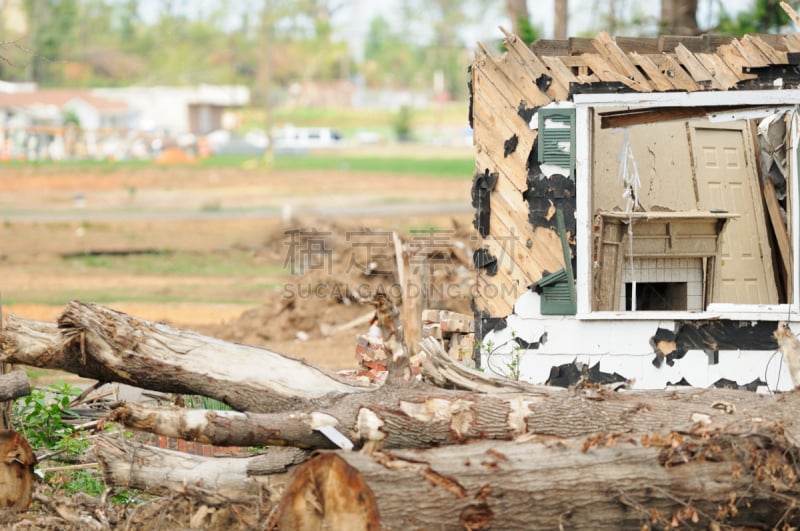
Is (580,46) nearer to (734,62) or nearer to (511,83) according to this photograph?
(511,83)

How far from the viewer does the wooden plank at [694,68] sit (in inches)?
323

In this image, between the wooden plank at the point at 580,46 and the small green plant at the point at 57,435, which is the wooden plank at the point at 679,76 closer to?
the wooden plank at the point at 580,46

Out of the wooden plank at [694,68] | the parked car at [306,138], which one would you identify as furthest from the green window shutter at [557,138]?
the parked car at [306,138]

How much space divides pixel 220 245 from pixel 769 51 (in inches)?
685

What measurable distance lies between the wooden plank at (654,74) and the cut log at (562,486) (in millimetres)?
3350

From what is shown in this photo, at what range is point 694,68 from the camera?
8203 mm

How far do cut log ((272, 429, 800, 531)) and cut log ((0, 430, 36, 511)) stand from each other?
1790mm

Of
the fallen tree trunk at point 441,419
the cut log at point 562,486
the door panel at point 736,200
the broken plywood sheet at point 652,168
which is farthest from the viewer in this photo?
the door panel at point 736,200

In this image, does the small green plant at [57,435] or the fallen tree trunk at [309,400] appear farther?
the small green plant at [57,435]

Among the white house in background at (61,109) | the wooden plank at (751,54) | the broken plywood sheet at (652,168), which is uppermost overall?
the white house in background at (61,109)

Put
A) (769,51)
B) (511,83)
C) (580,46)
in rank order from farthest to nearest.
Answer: (580,46) < (511,83) < (769,51)

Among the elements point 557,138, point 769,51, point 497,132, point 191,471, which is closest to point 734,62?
point 769,51

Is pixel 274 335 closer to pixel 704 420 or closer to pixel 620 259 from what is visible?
pixel 620 259

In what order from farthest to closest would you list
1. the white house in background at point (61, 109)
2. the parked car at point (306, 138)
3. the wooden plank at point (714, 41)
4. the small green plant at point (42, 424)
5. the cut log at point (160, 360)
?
1. the parked car at point (306, 138)
2. the white house in background at point (61, 109)
3. the wooden plank at point (714, 41)
4. the small green plant at point (42, 424)
5. the cut log at point (160, 360)
